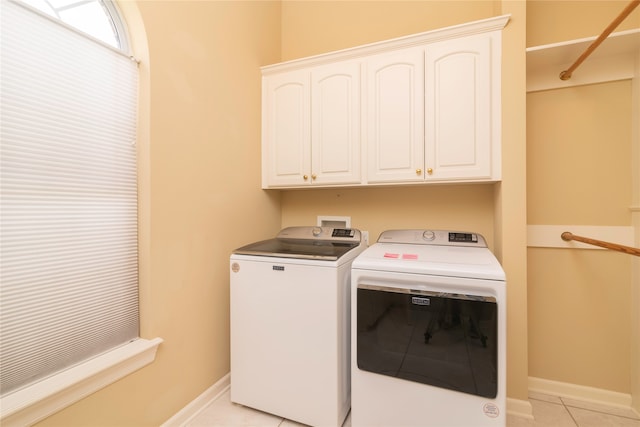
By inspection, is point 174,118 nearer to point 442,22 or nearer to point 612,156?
point 442,22

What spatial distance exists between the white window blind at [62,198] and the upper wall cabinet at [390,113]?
970 millimetres

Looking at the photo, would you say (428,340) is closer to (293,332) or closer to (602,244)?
(293,332)

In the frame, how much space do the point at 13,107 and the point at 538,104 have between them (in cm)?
254

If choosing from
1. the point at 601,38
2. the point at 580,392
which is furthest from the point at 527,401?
the point at 601,38

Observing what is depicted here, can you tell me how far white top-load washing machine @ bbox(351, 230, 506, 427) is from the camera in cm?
115

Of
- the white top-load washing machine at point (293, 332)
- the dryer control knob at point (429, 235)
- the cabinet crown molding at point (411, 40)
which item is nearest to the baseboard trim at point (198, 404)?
the white top-load washing machine at point (293, 332)

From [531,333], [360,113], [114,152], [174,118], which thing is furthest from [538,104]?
[114,152]

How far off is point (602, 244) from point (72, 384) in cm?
246

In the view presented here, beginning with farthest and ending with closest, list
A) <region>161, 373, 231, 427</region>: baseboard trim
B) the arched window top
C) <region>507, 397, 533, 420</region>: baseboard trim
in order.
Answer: <region>507, 397, 533, 420</region>: baseboard trim
<region>161, 373, 231, 427</region>: baseboard trim
the arched window top

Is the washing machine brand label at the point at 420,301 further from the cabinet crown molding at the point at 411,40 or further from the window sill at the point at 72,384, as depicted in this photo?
the cabinet crown molding at the point at 411,40

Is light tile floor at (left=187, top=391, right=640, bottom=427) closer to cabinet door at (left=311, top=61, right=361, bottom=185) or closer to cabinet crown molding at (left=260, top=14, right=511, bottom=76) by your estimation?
cabinet door at (left=311, top=61, right=361, bottom=185)

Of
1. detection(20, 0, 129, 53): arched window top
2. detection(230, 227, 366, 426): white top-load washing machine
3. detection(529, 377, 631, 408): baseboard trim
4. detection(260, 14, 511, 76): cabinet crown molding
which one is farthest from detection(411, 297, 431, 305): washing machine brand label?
detection(20, 0, 129, 53): arched window top

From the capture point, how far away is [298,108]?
1.94m

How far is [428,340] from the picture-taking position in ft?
4.01
